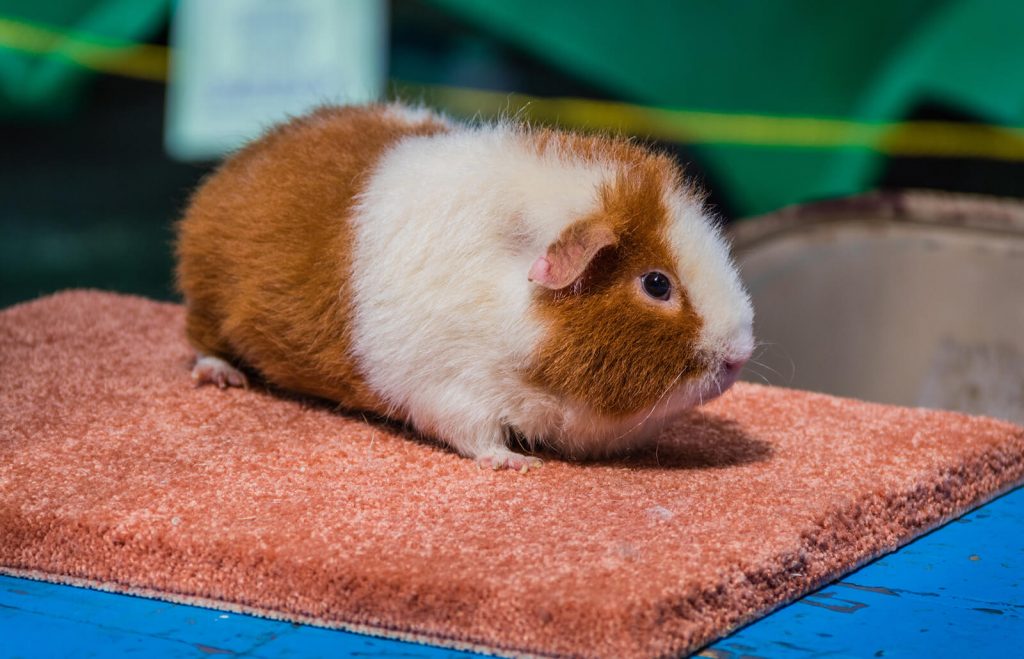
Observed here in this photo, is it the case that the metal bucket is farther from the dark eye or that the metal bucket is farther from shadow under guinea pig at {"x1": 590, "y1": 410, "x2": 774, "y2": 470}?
the dark eye

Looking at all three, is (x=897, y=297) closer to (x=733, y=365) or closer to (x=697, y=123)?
(x=697, y=123)

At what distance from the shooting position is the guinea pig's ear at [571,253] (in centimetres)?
153

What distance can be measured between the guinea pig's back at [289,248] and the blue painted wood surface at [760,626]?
1.87ft

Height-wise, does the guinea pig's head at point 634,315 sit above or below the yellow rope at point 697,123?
below

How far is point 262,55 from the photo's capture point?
13.1 feet

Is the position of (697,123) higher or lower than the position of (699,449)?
higher

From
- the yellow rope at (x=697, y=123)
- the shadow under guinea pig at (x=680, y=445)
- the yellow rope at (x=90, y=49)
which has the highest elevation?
the yellow rope at (x=90, y=49)

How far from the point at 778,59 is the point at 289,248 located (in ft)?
8.71

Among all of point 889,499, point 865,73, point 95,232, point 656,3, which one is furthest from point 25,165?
point 889,499

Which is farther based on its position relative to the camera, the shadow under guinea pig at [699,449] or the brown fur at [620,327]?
the shadow under guinea pig at [699,449]

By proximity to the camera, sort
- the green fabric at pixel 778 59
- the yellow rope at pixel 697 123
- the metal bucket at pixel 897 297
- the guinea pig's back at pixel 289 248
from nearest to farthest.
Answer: the guinea pig's back at pixel 289 248 < the metal bucket at pixel 897 297 < the green fabric at pixel 778 59 < the yellow rope at pixel 697 123

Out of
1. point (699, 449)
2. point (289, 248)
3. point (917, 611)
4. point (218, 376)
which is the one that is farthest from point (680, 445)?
point (218, 376)

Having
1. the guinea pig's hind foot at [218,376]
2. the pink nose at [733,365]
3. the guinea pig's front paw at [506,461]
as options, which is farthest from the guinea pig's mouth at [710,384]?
the guinea pig's hind foot at [218,376]

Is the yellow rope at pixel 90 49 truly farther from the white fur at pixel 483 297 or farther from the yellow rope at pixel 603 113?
the white fur at pixel 483 297
